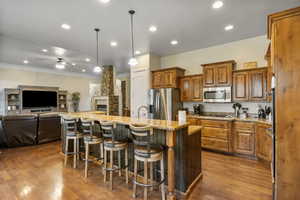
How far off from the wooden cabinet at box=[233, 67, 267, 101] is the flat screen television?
899 cm

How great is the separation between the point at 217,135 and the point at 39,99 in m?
8.81

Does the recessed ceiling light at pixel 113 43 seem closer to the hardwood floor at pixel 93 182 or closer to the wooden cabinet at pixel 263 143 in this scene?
the hardwood floor at pixel 93 182

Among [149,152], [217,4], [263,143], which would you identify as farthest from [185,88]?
[149,152]

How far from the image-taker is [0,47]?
5.08 meters

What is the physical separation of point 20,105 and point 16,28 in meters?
5.45

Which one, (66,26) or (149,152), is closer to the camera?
(149,152)

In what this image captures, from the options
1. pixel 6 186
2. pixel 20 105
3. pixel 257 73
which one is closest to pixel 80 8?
pixel 6 186

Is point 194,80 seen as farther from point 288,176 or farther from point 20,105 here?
point 20,105

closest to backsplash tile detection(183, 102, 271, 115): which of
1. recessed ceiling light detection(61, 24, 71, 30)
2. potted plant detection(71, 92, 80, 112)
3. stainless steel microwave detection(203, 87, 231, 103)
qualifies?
stainless steel microwave detection(203, 87, 231, 103)

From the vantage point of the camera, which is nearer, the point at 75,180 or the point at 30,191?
the point at 30,191

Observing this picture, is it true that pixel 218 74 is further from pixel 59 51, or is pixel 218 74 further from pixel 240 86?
pixel 59 51

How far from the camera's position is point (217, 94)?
4.46 metres

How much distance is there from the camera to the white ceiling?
275cm

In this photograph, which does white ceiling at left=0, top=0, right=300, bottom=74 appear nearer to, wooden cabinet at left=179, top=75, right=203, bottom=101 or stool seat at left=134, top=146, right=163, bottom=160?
wooden cabinet at left=179, top=75, right=203, bottom=101
